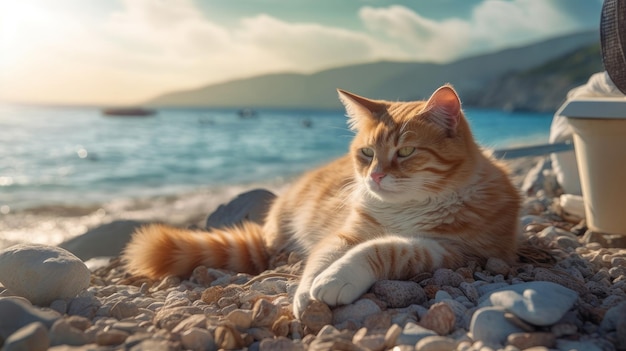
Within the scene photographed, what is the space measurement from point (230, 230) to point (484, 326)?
209 centimetres

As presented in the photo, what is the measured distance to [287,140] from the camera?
2122 centimetres

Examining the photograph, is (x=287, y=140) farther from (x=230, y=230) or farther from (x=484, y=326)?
(x=484, y=326)

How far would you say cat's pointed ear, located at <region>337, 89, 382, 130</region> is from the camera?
3.03 meters

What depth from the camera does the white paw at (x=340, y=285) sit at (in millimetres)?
2176

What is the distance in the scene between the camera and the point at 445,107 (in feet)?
8.93

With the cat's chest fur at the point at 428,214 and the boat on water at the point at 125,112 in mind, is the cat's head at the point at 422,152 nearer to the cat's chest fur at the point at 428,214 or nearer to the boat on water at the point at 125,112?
the cat's chest fur at the point at 428,214

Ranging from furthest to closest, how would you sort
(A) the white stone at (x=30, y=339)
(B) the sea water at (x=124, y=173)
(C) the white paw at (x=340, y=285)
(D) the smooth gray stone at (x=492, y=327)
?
(B) the sea water at (x=124, y=173) < (C) the white paw at (x=340, y=285) < (D) the smooth gray stone at (x=492, y=327) < (A) the white stone at (x=30, y=339)

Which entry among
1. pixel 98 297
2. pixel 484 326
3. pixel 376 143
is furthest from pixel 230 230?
pixel 484 326

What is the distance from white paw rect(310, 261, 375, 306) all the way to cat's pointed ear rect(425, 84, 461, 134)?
896 millimetres

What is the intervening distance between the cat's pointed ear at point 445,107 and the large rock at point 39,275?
5.99 feet

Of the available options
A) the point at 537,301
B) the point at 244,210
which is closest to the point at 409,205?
the point at 537,301

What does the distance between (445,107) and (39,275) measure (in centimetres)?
201

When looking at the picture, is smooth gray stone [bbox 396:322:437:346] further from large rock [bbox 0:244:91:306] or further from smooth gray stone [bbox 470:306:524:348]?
large rock [bbox 0:244:91:306]

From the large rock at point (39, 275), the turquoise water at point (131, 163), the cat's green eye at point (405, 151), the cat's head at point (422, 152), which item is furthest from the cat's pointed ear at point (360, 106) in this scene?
the turquoise water at point (131, 163)
